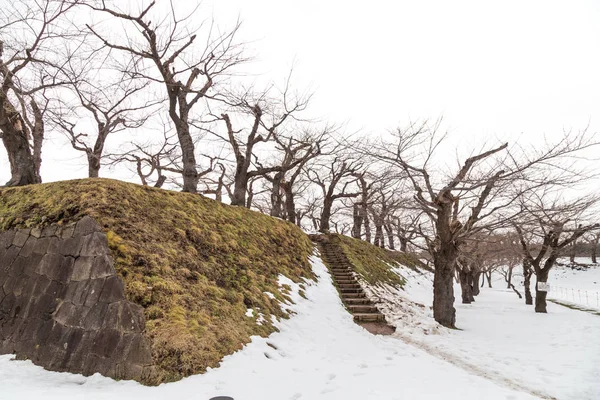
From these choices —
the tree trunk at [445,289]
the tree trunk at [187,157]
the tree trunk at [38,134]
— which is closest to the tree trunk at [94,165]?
the tree trunk at [38,134]

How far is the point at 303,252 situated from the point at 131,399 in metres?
9.27

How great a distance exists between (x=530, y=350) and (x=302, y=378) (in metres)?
6.37

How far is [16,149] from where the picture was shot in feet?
30.0

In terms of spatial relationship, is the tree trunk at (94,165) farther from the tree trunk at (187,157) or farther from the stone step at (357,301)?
the stone step at (357,301)

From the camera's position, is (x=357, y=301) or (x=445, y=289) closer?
(x=445, y=289)

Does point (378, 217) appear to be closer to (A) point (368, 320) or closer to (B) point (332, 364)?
(A) point (368, 320)

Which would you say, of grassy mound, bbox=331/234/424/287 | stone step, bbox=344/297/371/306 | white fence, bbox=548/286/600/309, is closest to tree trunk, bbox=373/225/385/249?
grassy mound, bbox=331/234/424/287

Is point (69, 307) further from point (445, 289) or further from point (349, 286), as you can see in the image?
point (445, 289)

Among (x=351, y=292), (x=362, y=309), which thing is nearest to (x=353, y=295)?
(x=351, y=292)

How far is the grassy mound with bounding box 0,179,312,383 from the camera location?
4.32 meters

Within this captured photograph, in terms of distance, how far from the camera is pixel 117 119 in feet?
45.7

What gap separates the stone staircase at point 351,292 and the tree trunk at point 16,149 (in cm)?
1022

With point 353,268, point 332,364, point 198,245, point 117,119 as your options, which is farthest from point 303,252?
point 117,119

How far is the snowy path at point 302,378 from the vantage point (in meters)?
3.55
